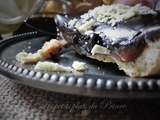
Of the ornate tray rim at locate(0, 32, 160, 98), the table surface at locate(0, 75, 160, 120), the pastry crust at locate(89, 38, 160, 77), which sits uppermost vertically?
the ornate tray rim at locate(0, 32, 160, 98)

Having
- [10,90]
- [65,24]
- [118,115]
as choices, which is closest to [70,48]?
[65,24]

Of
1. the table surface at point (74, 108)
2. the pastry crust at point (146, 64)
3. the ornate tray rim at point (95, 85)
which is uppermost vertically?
the ornate tray rim at point (95, 85)

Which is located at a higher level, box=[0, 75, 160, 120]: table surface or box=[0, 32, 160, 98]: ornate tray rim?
box=[0, 32, 160, 98]: ornate tray rim

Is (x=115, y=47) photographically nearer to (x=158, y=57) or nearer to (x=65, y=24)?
(x=158, y=57)

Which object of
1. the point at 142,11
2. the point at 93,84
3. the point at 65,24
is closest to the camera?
the point at 93,84

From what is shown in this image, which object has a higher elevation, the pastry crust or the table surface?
the pastry crust
